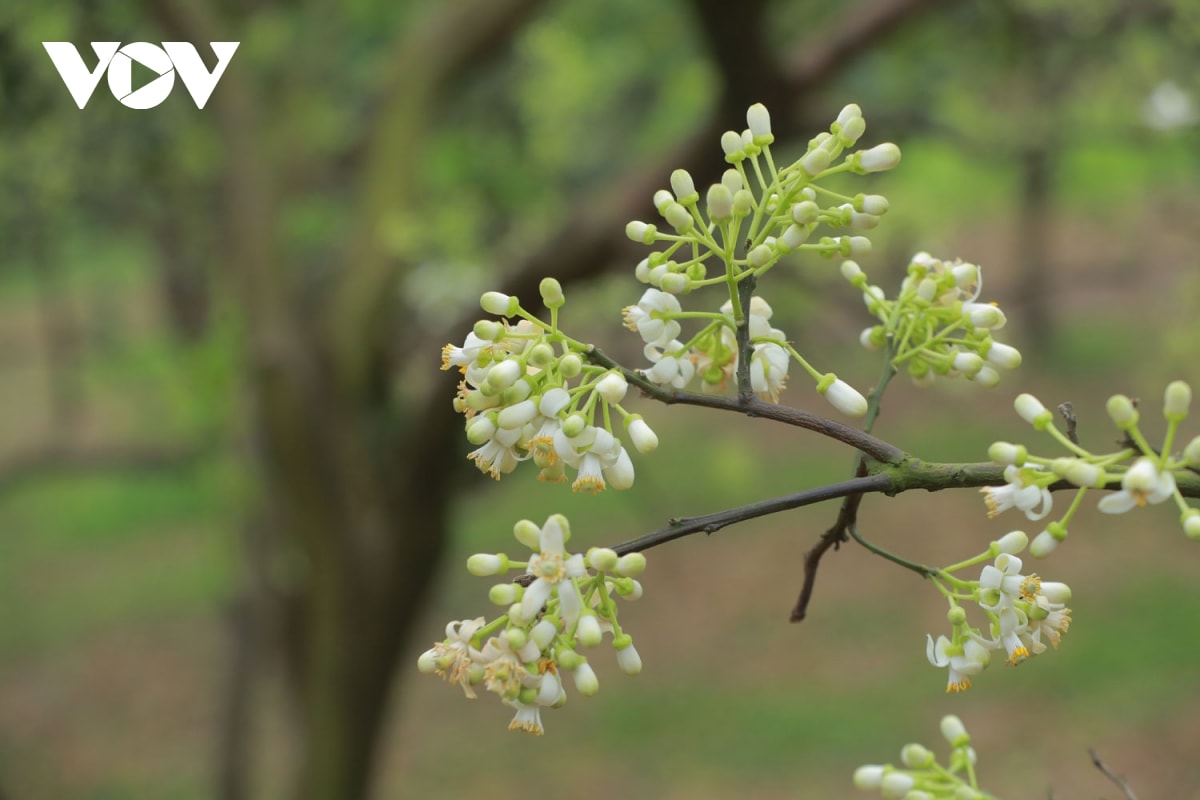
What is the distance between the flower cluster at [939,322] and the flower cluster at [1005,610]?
170 millimetres

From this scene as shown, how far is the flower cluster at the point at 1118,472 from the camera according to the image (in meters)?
0.81

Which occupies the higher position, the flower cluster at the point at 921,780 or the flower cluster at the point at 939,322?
the flower cluster at the point at 939,322

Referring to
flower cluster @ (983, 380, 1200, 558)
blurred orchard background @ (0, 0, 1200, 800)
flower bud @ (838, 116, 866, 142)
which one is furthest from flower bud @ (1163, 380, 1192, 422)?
blurred orchard background @ (0, 0, 1200, 800)

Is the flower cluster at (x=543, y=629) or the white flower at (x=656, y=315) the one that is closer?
the flower cluster at (x=543, y=629)

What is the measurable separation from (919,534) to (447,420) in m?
7.18

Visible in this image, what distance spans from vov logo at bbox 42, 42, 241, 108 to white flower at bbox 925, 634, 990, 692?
3525 millimetres

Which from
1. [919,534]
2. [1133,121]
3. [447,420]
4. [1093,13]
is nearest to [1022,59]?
[1093,13]

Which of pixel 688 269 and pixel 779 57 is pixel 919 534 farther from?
pixel 688 269

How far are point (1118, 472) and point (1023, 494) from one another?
0.09 m

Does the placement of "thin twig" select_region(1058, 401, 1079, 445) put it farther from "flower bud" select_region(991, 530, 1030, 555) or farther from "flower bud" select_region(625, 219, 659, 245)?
"flower bud" select_region(625, 219, 659, 245)

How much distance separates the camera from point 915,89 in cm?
626

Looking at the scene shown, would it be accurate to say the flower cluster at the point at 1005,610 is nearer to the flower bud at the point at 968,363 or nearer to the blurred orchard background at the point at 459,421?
the flower bud at the point at 968,363

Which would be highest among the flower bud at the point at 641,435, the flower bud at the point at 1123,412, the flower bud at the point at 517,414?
the flower bud at the point at 517,414

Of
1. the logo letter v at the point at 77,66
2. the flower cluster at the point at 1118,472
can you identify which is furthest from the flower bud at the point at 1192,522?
the logo letter v at the point at 77,66
